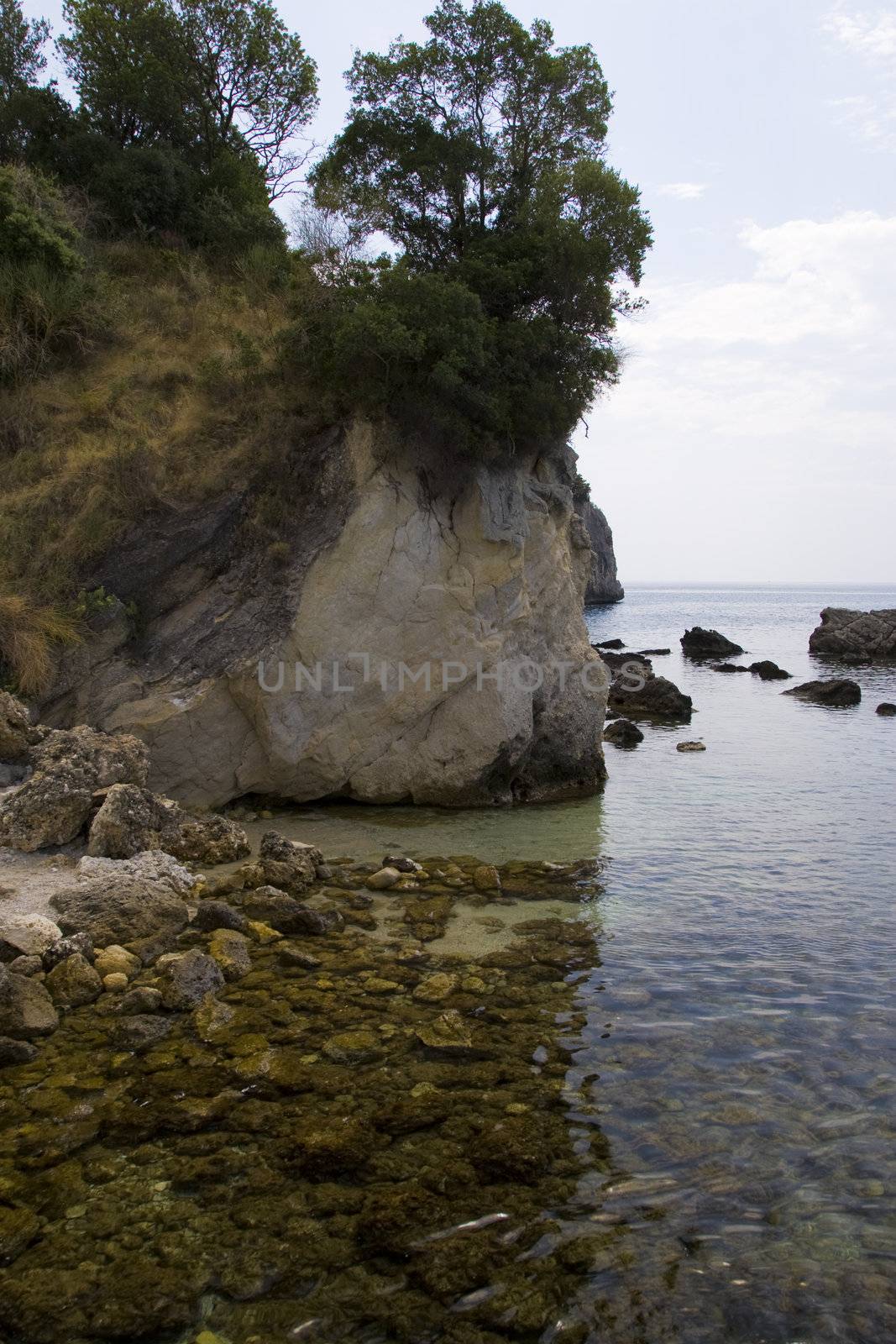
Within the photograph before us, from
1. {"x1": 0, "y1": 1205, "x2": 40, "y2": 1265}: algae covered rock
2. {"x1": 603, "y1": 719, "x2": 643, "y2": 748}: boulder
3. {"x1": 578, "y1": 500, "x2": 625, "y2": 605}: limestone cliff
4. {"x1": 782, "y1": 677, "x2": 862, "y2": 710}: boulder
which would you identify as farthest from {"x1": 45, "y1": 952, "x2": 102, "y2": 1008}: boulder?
{"x1": 578, "y1": 500, "x2": 625, "y2": 605}: limestone cliff

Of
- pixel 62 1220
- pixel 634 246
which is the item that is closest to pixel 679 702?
pixel 634 246

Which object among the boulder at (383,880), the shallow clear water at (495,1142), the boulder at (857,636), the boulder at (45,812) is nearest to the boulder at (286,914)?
the shallow clear water at (495,1142)

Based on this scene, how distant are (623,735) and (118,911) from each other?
1673 centimetres

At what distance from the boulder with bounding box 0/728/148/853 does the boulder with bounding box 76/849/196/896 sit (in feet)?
2.05

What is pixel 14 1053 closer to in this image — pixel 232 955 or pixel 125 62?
pixel 232 955

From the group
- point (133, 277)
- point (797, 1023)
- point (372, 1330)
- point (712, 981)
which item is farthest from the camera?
point (133, 277)

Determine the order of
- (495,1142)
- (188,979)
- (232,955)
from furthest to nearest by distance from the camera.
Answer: (232,955) < (188,979) < (495,1142)

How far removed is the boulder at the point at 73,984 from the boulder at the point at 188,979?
1.82ft

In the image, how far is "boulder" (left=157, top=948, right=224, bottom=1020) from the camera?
7.77m

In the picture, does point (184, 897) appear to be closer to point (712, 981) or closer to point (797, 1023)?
point (712, 981)

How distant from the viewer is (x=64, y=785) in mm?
11242

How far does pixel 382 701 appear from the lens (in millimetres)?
15211

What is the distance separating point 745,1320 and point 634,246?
1731cm

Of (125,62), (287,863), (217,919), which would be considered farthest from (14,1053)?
(125,62)
